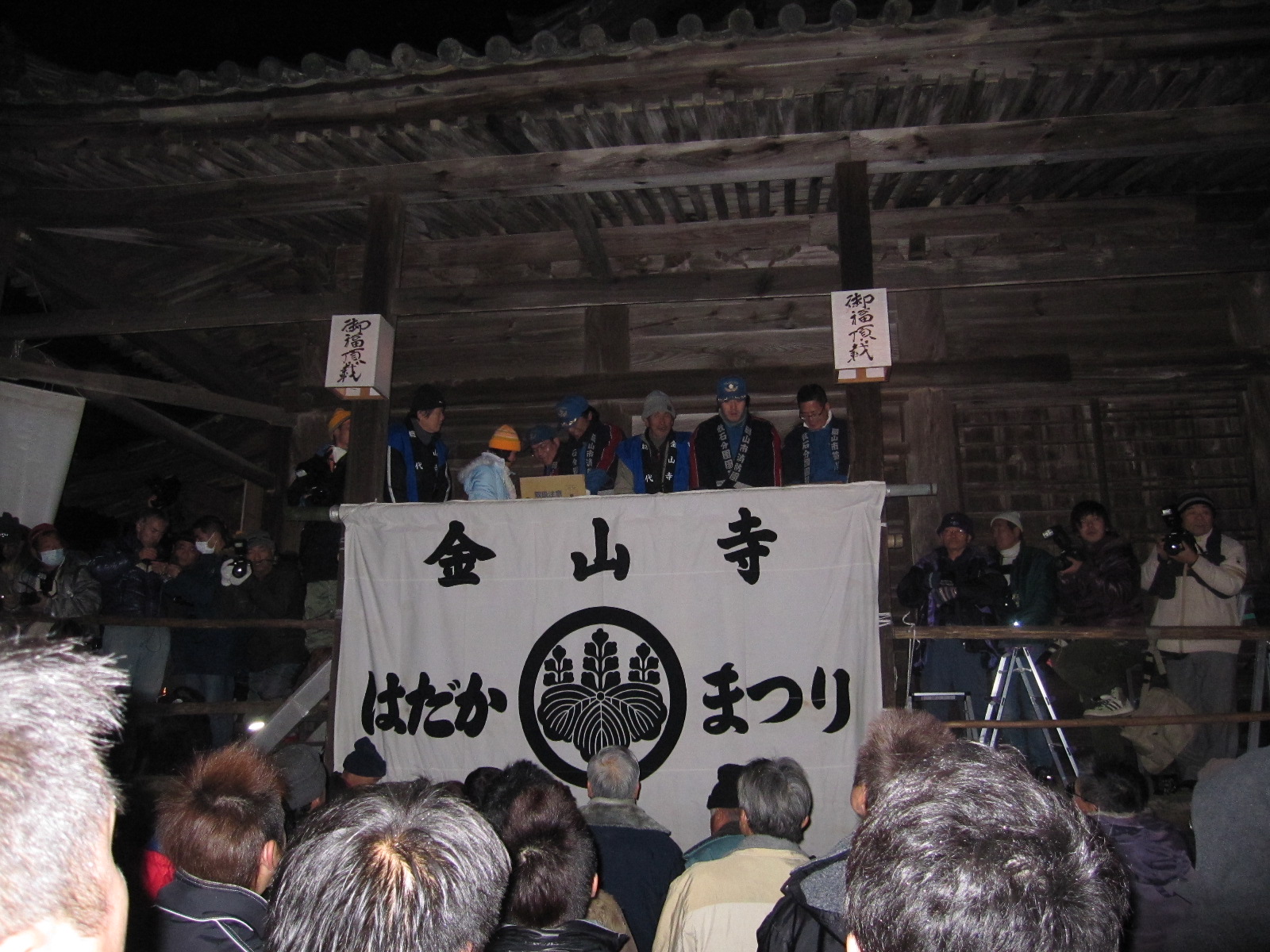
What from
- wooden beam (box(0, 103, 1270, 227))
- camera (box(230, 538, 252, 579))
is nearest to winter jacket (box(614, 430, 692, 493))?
wooden beam (box(0, 103, 1270, 227))

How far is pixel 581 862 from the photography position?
9.00 feet

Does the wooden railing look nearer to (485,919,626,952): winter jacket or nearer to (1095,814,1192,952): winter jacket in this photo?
(1095,814,1192,952): winter jacket

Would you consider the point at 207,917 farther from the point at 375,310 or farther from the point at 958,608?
the point at 958,608

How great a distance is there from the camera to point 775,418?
865 cm

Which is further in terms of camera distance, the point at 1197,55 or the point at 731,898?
the point at 1197,55

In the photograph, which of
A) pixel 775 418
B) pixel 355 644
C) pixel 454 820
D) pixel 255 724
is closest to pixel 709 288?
pixel 775 418

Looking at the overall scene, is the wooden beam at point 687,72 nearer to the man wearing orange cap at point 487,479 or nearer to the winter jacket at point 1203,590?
the man wearing orange cap at point 487,479

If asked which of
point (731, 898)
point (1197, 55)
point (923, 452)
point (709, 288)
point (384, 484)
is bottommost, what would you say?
point (731, 898)

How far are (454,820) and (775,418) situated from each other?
286 inches

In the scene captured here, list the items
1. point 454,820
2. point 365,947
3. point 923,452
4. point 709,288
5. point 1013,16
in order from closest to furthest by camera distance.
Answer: point 365,947, point 454,820, point 1013,16, point 709,288, point 923,452

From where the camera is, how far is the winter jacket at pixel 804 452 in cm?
679

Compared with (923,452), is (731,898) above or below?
below

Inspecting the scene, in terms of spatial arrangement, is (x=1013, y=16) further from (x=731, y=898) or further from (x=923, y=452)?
(x=731, y=898)

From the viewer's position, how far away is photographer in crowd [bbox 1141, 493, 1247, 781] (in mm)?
5906
